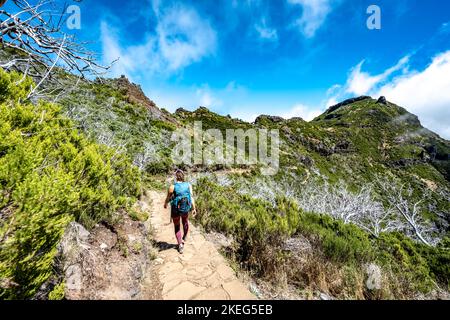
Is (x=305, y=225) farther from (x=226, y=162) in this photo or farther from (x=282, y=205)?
(x=226, y=162)

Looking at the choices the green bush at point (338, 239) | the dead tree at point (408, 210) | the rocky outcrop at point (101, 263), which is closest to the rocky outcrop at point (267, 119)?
the dead tree at point (408, 210)

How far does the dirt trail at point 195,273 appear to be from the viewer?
3.19m

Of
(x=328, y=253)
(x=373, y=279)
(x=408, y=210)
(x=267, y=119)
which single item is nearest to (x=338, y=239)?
(x=328, y=253)

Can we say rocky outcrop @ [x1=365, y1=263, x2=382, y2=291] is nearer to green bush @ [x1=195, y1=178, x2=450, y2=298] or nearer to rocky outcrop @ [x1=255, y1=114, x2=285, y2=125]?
green bush @ [x1=195, y1=178, x2=450, y2=298]

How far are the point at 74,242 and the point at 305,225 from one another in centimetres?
446

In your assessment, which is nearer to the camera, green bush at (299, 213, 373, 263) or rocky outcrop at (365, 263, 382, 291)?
rocky outcrop at (365, 263, 382, 291)

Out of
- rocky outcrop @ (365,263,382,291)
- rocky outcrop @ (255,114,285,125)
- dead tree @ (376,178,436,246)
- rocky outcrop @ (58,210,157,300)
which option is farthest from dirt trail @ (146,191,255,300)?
rocky outcrop @ (255,114,285,125)

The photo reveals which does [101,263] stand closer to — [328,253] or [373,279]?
[328,253]

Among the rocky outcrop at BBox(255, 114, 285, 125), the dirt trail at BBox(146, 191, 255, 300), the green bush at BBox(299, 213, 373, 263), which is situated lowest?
the dirt trail at BBox(146, 191, 255, 300)

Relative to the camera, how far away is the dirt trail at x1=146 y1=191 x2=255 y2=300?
10.5ft

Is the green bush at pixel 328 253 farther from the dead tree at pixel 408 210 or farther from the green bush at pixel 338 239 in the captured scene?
the dead tree at pixel 408 210
